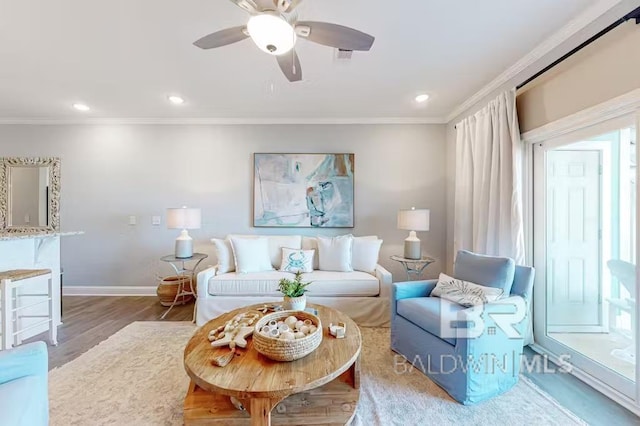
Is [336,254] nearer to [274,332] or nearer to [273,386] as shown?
[274,332]

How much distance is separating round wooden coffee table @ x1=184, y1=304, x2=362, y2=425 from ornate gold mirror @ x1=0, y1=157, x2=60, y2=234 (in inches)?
151

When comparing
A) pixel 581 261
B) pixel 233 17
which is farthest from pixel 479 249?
pixel 233 17

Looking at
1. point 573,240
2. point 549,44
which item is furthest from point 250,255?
point 549,44

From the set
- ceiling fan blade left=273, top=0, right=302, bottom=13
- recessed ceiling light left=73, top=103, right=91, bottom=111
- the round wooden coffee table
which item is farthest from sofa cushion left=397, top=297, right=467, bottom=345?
recessed ceiling light left=73, top=103, right=91, bottom=111

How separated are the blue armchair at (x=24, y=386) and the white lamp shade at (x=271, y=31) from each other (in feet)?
6.08

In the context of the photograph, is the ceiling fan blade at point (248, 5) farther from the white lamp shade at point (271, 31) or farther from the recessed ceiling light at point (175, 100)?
the recessed ceiling light at point (175, 100)

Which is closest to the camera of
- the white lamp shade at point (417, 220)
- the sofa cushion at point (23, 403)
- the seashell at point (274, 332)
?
the sofa cushion at point (23, 403)

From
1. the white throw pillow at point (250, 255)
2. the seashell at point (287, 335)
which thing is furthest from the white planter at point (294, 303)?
the white throw pillow at point (250, 255)

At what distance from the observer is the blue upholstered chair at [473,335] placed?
1762 mm

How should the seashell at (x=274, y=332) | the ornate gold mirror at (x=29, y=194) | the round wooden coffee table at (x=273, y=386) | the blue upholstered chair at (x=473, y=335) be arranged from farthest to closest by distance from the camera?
1. the ornate gold mirror at (x=29, y=194)
2. the blue upholstered chair at (x=473, y=335)
3. the seashell at (x=274, y=332)
4. the round wooden coffee table at (x=273, y=386)

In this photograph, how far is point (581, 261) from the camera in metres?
2.29

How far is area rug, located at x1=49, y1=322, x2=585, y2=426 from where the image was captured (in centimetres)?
165

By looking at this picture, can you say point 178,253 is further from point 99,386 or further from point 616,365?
point 616,365

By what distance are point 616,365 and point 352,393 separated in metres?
1.86
